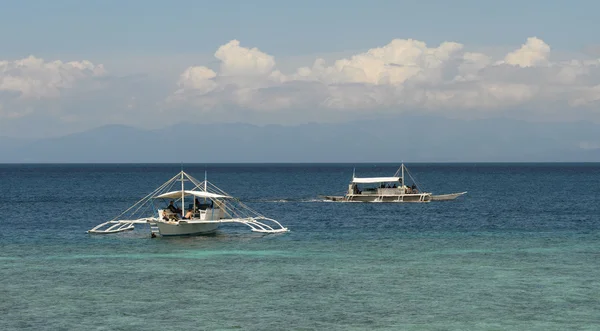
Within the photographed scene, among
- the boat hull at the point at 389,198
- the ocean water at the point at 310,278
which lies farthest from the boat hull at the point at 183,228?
the boat hull at the point at 389,198

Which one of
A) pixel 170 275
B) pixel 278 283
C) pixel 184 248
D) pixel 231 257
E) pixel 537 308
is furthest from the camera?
pixel 184 248

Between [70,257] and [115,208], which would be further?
[115,208]

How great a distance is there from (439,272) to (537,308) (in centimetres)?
1122

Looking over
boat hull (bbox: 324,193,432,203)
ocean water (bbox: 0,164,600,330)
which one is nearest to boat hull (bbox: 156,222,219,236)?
ocean water (bbox: 0,164,600,330)

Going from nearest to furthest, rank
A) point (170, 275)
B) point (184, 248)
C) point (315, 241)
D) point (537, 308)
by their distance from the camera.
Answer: point (537, 308) → point (170, 275) → point (184, 248) → point (315, 241)

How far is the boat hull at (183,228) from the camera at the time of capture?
70.8 m

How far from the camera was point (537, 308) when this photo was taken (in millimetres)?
39406

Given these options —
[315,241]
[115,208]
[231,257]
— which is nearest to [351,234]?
[315,241]

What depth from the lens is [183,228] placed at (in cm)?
7175

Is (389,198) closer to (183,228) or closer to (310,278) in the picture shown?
(183,228)

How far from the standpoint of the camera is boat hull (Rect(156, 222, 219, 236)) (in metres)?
70.8

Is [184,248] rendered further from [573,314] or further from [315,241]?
[573,314]

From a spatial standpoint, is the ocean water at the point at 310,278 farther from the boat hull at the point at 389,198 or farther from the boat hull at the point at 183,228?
the boat hull at the point at 389,198

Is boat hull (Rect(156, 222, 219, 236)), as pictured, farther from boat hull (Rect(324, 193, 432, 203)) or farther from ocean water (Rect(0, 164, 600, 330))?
boat hull (Rect(324, 193, 432, 203))
